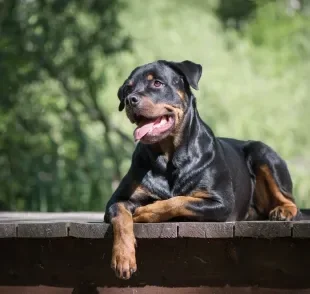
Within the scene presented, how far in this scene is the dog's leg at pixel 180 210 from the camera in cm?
445

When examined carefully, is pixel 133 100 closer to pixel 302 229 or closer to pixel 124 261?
pixel 124 261

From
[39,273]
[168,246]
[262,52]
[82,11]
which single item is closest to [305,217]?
[168,246]

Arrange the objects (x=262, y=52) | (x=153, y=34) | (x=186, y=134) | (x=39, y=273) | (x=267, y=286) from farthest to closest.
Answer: (x=262, y=52) < (x=153, y=34) < (x=186, y=134) < (x=39, y=273) < (x=267, y=286)

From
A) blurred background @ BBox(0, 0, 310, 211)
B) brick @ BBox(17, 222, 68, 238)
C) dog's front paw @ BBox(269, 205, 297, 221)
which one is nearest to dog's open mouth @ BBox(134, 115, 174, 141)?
brick @ BBox(17, 222, 68, 238)

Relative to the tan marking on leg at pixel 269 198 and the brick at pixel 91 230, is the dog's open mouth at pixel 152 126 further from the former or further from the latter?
the tan marking on leg at pixel 269 198

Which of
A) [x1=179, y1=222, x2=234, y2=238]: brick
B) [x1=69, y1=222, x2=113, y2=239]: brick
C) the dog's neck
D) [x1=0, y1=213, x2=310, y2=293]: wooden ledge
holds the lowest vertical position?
[x1=0, y1=213, x2=310, y2=293]: wooden ledge

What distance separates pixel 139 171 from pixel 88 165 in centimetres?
599

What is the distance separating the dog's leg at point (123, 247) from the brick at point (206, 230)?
10.9 inches

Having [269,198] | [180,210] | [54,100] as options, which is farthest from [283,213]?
[54,100]

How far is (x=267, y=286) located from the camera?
165 inches

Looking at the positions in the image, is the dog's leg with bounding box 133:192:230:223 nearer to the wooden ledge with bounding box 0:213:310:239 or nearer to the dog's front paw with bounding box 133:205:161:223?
the dog's front paw with bounding box 133:205:161:223

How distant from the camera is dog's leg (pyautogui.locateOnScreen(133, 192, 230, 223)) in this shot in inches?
175

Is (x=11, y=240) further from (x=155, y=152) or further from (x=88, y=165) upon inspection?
(x=88, y=165)

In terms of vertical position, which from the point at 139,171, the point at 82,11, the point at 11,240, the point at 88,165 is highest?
the point at 82,11
